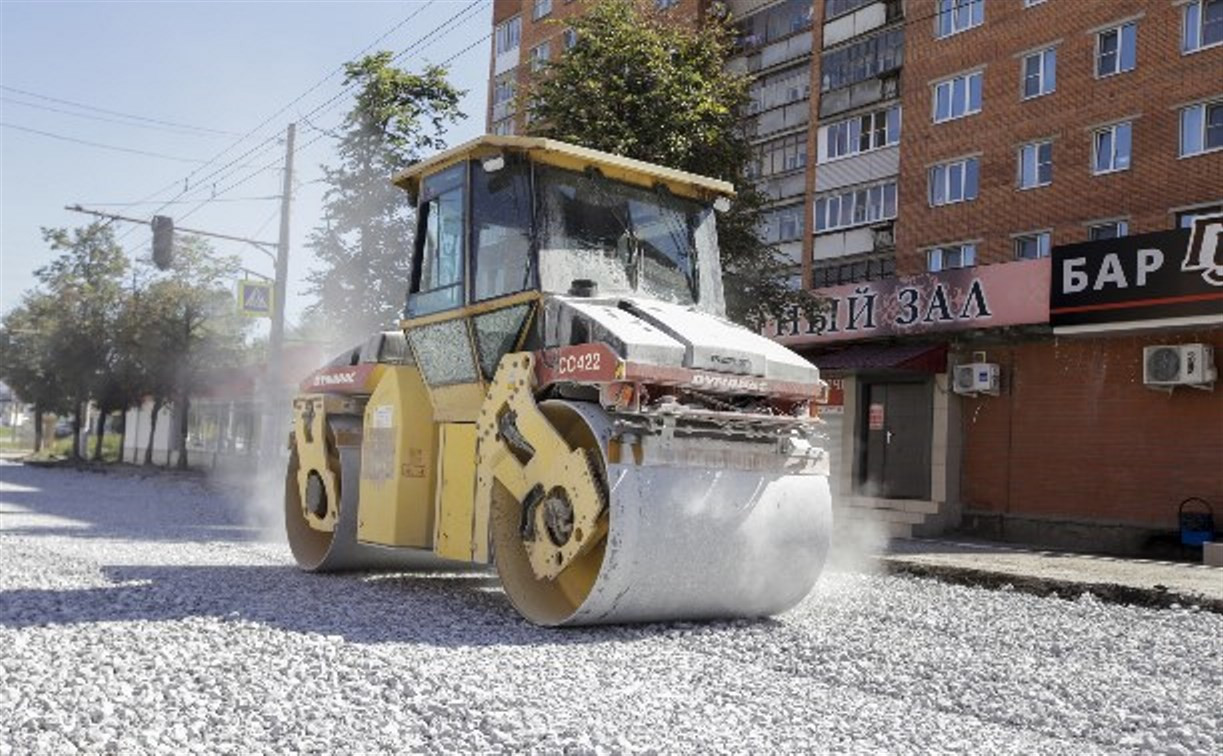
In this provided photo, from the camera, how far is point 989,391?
23.7 meters

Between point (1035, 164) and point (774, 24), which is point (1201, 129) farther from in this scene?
point (774, 24)

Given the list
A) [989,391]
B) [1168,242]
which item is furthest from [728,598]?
[989,391]

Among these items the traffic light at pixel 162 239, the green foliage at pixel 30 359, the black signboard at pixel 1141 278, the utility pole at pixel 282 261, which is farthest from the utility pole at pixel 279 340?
the green foliage at pixel 30 359

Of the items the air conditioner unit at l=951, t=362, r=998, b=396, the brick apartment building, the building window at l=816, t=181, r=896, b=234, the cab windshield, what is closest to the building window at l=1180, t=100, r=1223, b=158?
the brick apartment building

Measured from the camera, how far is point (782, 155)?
37.8 m

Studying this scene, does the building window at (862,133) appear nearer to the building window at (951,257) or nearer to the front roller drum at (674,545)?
the building window at (951,257)

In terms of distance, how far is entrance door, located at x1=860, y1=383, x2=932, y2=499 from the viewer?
84.6 ft

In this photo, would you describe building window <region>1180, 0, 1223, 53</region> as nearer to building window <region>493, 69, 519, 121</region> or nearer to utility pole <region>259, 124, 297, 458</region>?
utility pole <region>259, 124, 297, 458</region>

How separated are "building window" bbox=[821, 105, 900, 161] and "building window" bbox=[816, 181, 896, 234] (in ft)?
3.90

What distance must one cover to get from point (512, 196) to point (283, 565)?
5.04 m

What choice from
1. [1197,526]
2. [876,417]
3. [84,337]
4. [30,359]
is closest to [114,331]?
[84,337]

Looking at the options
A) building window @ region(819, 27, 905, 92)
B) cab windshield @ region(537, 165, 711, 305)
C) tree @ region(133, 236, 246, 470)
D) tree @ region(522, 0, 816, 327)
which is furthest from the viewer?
tree @ region(133, 236, 246, 470)

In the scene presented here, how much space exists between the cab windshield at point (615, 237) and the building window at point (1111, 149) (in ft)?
63.4

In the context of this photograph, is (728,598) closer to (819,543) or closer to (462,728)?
(819,543)
